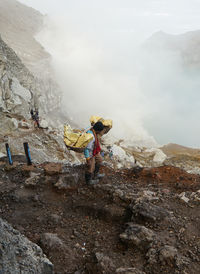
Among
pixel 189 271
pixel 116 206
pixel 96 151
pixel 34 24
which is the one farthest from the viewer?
pixel 34 24

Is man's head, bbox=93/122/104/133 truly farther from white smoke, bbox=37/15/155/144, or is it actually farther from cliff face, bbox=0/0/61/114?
white smoke, bbox=37/15/155/144

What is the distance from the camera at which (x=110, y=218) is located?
5.67 meters

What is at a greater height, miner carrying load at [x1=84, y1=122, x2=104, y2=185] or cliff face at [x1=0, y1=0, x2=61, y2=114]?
cliff face at [x1=0, y1=0, x2=61, y2=114]

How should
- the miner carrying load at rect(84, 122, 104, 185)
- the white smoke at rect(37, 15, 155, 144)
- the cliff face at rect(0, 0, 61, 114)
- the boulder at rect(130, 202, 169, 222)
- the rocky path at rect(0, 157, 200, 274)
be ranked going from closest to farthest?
the rocky path at rect(0, 157, 200, 274), the boulder at rect(130, 202, 169, 222), the miner carrying load at rect(84, 122, 104, 185), the cliff face at rect(0, 0, 61, 114), the white smoke at rect(37, 15, 155, 144)

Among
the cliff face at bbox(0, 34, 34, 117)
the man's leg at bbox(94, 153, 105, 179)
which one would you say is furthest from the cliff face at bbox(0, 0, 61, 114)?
the man's leg at bbox(94, 153, 105, 179)

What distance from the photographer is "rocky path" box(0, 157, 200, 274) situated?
425cm

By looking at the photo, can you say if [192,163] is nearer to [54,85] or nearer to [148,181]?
[148,181]

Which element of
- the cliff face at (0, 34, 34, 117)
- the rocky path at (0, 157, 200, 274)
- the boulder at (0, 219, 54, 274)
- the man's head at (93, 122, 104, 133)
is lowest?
the rocky path at (0, 157, 200, 274)

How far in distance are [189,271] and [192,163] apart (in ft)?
110

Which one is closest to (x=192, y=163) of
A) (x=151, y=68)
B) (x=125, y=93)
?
(x=125, y=93)

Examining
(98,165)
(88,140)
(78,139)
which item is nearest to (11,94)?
(98,165)

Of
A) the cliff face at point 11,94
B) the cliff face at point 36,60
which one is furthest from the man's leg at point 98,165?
the cliff face at point 36,60

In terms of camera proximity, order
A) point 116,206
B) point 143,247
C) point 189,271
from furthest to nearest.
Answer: point 116,206 < point 143,247 < point 189,271

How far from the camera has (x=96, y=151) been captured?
271 inches
